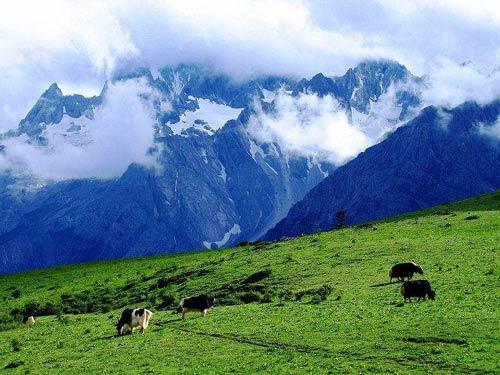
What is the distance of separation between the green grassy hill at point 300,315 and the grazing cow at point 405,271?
3.84ft

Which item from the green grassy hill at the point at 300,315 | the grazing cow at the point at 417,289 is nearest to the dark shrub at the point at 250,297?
the green grassy hill at the point at 300,315

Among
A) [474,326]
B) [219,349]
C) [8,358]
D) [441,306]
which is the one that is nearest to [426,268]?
[441,306]

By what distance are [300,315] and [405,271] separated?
45.7 ft

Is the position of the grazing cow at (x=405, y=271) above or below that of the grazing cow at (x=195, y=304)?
above

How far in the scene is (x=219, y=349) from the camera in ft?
124

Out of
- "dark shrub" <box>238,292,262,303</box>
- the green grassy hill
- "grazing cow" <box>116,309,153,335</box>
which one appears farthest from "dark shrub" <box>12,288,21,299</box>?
"grazing cow" <box>116,309,153,335</box>

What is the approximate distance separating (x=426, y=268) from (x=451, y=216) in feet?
125

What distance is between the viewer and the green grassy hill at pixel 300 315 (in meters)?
33.7

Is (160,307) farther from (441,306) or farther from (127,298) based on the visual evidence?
(441,306)

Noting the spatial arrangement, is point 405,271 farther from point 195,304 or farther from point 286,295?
point 195,304

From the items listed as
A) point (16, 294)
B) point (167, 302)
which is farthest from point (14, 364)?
point (16, 294)

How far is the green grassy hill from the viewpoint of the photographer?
33656 mm

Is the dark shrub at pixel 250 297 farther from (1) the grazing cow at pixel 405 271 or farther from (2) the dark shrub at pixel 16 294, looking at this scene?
(2) the dark shrub at pixel 16 294

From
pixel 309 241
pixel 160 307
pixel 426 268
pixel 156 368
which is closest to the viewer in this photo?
pixel 156 368
